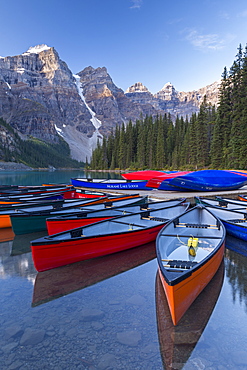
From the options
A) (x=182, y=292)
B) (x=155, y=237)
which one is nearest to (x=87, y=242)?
(x=155, y=237)

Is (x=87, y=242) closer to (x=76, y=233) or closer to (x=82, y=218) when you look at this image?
(x=76, y=233)

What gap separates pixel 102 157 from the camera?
110562 mm

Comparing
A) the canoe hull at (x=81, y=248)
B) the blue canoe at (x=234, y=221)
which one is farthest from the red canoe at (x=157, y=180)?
the canoe hull at (x=81, y=248)

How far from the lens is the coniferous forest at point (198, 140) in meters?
37.9

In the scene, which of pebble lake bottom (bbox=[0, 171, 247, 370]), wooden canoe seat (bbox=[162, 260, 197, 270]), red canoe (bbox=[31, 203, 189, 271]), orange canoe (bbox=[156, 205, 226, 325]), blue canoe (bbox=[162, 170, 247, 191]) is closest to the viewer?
pebble lake bottom (bbox=[0, 171, 247, 370])

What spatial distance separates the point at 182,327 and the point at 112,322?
154 cm

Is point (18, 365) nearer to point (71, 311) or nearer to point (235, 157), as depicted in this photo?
point (71, 311)

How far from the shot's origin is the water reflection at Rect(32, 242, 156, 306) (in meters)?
6.39

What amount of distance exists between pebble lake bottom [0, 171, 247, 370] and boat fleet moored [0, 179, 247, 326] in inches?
17.4

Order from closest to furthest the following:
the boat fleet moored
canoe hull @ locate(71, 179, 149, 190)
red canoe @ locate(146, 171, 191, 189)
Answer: the boat fleet moored
red canoe @ locate(146, 171, 191, 189)
canoe hull @ locate(71, 179, 149, 190)

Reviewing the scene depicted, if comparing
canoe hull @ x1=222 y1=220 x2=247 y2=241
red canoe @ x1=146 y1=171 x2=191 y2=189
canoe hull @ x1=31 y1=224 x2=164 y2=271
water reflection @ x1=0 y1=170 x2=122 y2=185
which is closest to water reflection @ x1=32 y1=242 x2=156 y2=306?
canoe hull @ x1=31 y1=224 x2=164 y2=271

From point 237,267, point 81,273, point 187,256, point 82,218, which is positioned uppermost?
point 82,218

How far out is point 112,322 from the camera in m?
5.00

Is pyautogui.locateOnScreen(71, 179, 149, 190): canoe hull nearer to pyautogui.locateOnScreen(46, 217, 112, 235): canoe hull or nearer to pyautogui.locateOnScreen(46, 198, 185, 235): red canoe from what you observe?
pyautogui.locateOnScreen(46, 198, 185, 235): red canoe
